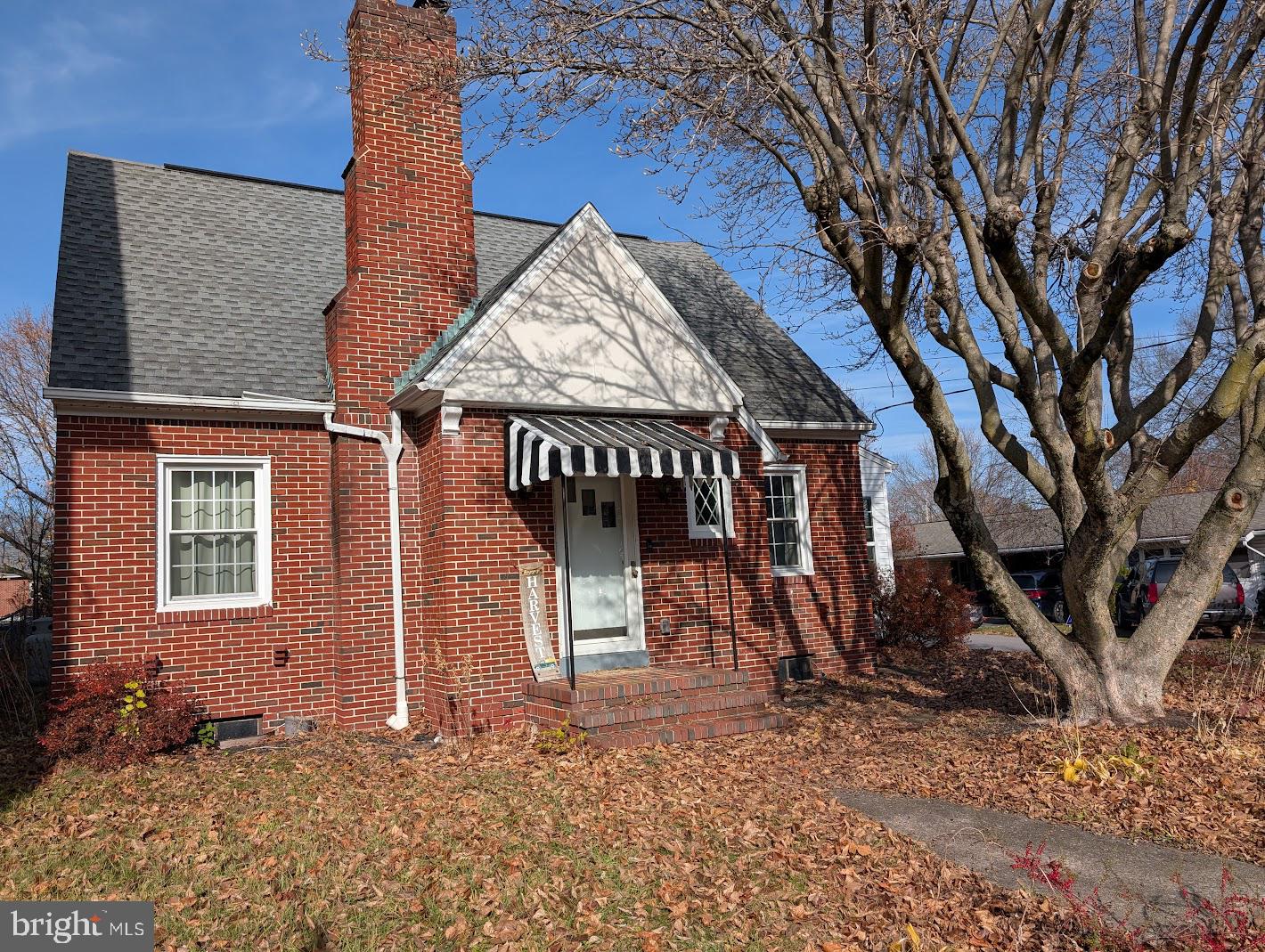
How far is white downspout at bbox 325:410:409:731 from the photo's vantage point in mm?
10094

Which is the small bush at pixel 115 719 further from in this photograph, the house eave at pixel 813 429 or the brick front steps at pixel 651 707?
the house eave at pixel 813 429

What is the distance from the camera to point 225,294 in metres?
11.3

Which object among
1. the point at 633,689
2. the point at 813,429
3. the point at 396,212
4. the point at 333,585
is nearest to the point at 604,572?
the point at 633,689

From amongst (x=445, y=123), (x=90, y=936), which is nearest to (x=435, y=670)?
(x=90, y=936)

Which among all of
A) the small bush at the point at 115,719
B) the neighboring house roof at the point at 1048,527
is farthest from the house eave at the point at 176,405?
the neighboring house roof at the point at 1048,527

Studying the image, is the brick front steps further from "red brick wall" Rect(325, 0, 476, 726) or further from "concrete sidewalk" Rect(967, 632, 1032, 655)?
"concrete sidewalk" Rect(967, 632, 1032, 655)

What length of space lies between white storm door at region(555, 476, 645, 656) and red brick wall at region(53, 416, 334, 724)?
2.89 metres

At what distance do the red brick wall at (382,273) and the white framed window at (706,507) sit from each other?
3.44 m

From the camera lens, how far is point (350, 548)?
33.4 ft

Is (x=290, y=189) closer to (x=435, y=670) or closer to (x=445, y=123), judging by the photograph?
(x=445, y=123)

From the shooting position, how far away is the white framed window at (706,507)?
1142 cm

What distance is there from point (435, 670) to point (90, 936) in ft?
17.6

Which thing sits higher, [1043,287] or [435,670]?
[1043,287]

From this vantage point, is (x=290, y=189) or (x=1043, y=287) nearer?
(x=1043, y=287)
